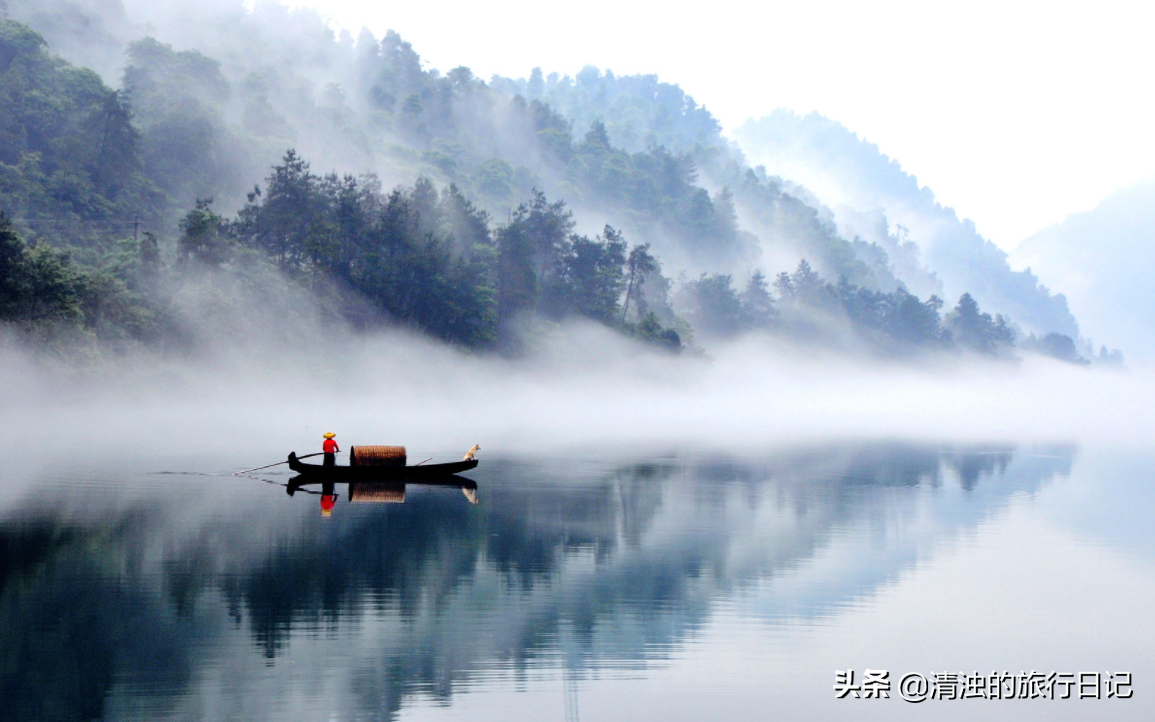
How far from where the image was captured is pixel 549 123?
147625mm

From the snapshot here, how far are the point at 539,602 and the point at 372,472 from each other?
11057 millimetres

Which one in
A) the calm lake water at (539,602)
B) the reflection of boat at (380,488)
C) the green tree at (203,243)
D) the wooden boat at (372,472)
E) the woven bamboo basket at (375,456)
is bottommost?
the calm lake water at (539,602)

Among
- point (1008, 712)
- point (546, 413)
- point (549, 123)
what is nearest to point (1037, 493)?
point (1008, 712)

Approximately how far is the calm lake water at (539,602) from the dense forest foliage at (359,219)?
3194cm

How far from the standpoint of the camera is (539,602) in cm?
1320

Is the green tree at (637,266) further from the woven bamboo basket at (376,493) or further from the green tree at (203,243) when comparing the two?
the woven bamboo basket at (376,493)

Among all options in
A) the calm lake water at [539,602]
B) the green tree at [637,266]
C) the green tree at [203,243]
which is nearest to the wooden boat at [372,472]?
the calm lake water at [539,602]

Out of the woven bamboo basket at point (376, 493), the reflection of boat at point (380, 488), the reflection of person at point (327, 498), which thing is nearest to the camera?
the reflection of person at point (327, 498)

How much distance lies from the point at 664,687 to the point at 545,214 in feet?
251

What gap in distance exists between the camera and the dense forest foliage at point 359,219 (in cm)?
5672

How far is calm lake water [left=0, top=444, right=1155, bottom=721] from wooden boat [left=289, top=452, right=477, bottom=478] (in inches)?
23.8

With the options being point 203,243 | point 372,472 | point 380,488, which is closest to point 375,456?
point 372,472

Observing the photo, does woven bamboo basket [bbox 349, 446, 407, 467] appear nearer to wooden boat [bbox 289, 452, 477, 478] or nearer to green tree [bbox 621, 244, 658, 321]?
wooden boat [bbox 289, 452, 477, 478]

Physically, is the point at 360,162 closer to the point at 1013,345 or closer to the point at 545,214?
the point at 545,214
